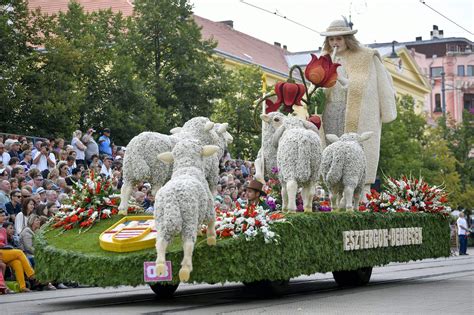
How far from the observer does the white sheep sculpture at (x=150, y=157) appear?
56.9 ft

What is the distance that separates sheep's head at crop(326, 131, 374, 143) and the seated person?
615cm

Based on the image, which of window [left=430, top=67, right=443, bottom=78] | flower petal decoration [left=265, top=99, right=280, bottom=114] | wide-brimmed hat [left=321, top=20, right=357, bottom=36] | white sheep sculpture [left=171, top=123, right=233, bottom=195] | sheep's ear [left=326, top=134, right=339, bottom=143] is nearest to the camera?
white sheep sculpture [left=171, top=123, right=233, bottom=195]

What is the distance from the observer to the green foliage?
46.9 meters

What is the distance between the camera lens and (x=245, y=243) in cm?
1567

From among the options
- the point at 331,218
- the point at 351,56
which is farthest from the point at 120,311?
the point at 351,56

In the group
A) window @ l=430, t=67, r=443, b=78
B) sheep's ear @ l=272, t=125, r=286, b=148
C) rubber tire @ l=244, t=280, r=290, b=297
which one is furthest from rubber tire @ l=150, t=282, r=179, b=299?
window @ l=430, t=67, r=443, b=78

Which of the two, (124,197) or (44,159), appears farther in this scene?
(44,159)

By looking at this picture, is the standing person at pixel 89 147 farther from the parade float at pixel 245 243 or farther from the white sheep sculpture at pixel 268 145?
the white sheep sculpture at pixel 268 145

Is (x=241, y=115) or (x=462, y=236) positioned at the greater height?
(x=241, y=115)

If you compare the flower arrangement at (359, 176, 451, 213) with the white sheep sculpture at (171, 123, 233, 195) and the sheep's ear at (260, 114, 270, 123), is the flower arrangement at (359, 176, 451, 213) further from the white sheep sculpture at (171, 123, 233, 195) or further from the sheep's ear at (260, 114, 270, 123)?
the white sheep sculpture at (171, 123, 233, 195)

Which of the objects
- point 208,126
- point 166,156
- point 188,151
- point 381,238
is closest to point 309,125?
point 208,126

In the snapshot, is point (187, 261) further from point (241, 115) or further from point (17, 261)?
point (241, 115)

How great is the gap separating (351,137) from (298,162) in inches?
92.7

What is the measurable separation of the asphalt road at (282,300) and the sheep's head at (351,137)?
2.68 m
